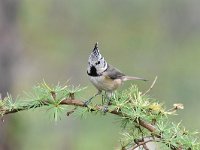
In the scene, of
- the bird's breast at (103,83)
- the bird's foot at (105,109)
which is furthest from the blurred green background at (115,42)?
the bird's foot at (105,109)

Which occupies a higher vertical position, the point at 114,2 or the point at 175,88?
the point at 114,2

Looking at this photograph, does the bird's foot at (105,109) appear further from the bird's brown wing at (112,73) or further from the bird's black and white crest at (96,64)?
the bird's brown wing at (112,73)

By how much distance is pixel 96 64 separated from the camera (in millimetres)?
2850

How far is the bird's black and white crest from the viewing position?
104 inches

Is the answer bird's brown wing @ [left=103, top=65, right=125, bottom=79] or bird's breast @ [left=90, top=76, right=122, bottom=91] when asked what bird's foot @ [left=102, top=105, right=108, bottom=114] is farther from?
bird's brown wing @ [left=103, top=65, right=125, bottom=79]

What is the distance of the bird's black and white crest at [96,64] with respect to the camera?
2.64 m

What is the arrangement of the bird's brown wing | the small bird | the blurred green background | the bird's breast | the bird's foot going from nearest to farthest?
1. the bird's foot
2. the small bird
3. the bird's breast
4. the bird's brown wing
5. the blurred green background

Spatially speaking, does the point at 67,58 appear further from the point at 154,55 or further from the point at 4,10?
the point at 4,10

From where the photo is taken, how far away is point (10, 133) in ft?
22.8

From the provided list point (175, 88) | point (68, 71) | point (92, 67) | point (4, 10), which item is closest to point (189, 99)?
point (175, 88)

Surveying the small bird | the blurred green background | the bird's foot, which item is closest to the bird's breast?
the small bird

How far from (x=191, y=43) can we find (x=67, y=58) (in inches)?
101

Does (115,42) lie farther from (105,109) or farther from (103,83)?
(105,109)

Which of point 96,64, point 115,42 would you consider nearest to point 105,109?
point 96,64
